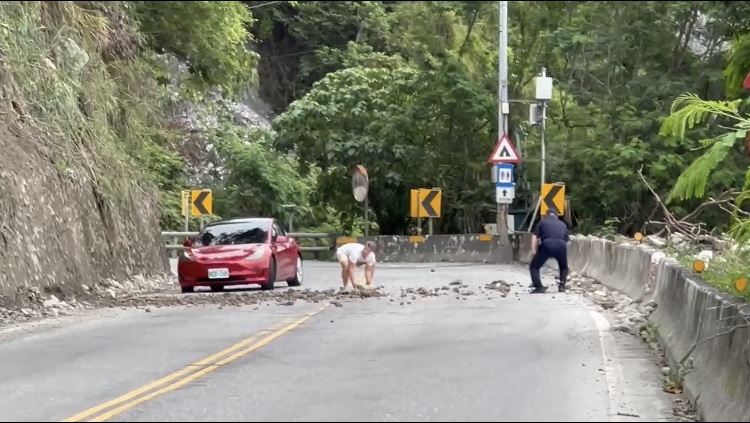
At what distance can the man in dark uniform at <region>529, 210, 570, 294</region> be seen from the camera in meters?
20.6

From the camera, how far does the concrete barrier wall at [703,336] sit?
8.10 metres

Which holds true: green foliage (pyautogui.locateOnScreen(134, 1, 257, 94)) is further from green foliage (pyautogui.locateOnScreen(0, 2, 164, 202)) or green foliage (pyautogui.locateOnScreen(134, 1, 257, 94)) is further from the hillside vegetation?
green foliage (pyautogui.locateOnScreen(0, 2, 164, 202))

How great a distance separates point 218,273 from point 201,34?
8289 millimetres

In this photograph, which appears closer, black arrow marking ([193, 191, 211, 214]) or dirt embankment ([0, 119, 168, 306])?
dirt embankment ([0, 119, 168, 306])

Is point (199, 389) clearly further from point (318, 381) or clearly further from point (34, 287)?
point (34, 287)

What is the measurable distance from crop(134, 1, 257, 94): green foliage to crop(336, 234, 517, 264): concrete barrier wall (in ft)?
22.1

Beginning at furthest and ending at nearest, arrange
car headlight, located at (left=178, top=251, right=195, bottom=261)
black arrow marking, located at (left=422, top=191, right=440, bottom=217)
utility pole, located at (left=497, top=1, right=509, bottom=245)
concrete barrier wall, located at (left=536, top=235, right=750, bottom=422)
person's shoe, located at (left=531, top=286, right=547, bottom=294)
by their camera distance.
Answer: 1. black arrow marking, located at (left=422, top=191, right=440, bottom=217)
2. utility pole, located at (left=497, top=1, right=509, bottom=245)
3. car headlight, located at (left=178, top=251, right=195, bottom=261)
4. person's shoe, located at (left=531, top=286, right=547, bottom=294)
5. concrete barrier wall, located at (left=536, top=235, right=750, bottom=422)

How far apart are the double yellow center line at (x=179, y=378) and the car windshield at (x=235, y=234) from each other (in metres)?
7.47

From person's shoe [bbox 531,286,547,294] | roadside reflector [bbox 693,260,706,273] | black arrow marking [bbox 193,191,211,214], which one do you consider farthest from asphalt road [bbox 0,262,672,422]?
black arrow marking [bbox 193,191,211,214]

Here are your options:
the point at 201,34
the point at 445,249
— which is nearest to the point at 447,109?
the point at 445,249

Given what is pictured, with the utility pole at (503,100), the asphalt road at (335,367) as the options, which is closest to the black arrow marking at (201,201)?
the utility pole at (503,100)

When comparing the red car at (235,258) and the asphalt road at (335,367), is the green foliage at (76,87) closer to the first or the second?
the red car at (235,258)

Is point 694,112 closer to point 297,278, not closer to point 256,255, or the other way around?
point 256,255

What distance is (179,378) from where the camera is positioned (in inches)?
420
